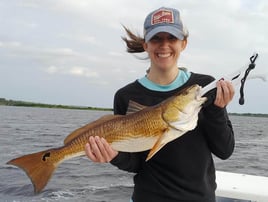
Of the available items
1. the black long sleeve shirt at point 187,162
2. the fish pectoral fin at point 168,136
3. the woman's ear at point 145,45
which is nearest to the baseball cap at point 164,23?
the woman's ear at point 145,45

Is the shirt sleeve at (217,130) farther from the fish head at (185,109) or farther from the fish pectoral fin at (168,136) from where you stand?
the fish pectoral fin at (168,136)

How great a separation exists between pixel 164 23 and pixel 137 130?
3.00ft

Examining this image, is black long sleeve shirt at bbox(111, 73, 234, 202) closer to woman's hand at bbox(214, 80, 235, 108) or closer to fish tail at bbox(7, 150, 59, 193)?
woman's hand at bbox(214, 80, 235, 108)

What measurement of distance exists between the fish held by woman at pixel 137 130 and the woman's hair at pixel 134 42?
0.73 metres

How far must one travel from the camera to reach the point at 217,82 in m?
3.00

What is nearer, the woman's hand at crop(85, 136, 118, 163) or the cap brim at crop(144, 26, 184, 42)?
the woman's hand at crop(85, 136, 118, 163)

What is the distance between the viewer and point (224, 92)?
3.02 m

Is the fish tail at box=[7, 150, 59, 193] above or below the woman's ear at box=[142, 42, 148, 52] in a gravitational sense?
below

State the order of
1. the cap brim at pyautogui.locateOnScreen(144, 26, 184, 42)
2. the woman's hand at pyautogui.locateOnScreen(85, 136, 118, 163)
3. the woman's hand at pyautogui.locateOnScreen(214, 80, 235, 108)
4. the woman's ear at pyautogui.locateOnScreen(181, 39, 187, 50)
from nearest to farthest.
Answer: the woman's hand at pyautogui.locateOnScreen(214, 80, 235, 108) → the woman's hand at pyautogui.locateOnScreen(85, 136, 118, 163) → the cap brim at pyautogui.locateOnScreen(144, 26, 184, 42) → the woman's ear at pyautogui.locateOnScreen(181, 39, 187, 50)

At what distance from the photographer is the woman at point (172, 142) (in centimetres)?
328

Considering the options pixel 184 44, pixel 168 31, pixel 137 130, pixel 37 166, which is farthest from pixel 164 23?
pixel 37 166

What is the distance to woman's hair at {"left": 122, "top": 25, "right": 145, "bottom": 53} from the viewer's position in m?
3.84

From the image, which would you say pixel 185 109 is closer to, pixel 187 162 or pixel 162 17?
pixel 187 162

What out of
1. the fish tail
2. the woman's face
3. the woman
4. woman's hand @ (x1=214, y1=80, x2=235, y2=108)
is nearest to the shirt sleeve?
the woman
